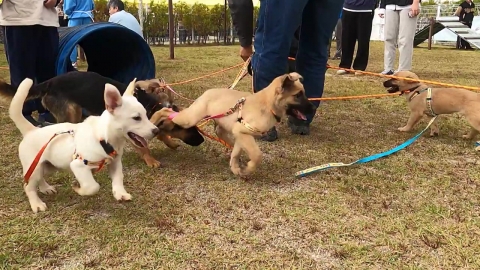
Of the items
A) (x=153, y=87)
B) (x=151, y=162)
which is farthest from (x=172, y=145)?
(x=153, y=87)

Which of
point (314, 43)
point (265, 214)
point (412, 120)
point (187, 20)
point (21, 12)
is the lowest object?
point (265, 214)

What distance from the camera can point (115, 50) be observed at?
19.5 feet

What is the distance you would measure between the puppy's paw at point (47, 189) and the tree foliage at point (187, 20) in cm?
2035

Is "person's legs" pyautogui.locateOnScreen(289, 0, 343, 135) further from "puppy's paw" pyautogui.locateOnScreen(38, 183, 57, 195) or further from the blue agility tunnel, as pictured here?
"puppy's paw" pyautogui.locateOnScreen(38, 183, 57, 195)

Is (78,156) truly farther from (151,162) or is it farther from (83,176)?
(151,162)

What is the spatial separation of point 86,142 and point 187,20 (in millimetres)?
22248

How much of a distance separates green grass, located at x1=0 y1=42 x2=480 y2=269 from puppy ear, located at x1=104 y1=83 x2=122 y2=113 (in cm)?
69

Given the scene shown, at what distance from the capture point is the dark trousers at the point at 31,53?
415cm

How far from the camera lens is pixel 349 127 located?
4953 millimetres

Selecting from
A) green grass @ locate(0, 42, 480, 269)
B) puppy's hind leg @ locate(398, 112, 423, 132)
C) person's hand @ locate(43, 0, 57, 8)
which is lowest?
green grass @ locate(0, 42, 480, 269)

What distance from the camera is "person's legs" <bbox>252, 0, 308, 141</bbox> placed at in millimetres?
3941

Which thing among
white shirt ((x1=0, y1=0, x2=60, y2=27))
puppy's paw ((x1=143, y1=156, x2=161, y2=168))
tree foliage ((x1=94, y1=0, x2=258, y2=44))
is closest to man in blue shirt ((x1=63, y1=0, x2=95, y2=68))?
white shirt ((x1=0, y1=0, x2=60, y2=27))

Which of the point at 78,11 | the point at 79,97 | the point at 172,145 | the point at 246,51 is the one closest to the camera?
the point at 79,97

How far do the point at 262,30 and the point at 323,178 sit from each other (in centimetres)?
162
